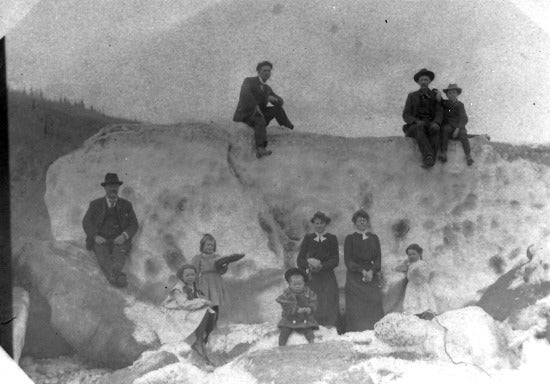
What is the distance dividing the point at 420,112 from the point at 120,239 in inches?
105

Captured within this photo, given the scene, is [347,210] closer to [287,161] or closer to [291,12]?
[287,161]

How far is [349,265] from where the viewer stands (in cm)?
894

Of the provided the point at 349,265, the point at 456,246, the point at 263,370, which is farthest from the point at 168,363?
the point at 456,246

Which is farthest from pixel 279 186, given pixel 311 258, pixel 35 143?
pixel 35 143

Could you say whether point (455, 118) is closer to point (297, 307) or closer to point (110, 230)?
point (297, 307)

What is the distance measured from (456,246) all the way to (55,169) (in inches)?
131

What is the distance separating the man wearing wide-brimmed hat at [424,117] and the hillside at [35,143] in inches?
103

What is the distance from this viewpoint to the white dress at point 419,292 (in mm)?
8867

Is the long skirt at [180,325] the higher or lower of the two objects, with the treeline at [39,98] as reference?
lower

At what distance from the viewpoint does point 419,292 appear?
29.1 ft

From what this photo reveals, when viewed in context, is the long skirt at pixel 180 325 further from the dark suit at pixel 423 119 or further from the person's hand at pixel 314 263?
the dark suit at pixel 423 119

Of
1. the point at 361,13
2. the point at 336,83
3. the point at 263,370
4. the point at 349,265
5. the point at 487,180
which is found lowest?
the point at 263,370

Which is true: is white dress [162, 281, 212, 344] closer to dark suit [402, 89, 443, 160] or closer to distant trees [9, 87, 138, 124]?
distant trees [9, 87, 138, 124]

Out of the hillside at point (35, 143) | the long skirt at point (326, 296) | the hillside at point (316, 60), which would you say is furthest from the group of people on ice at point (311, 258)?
the hillside at point (35, 143)
